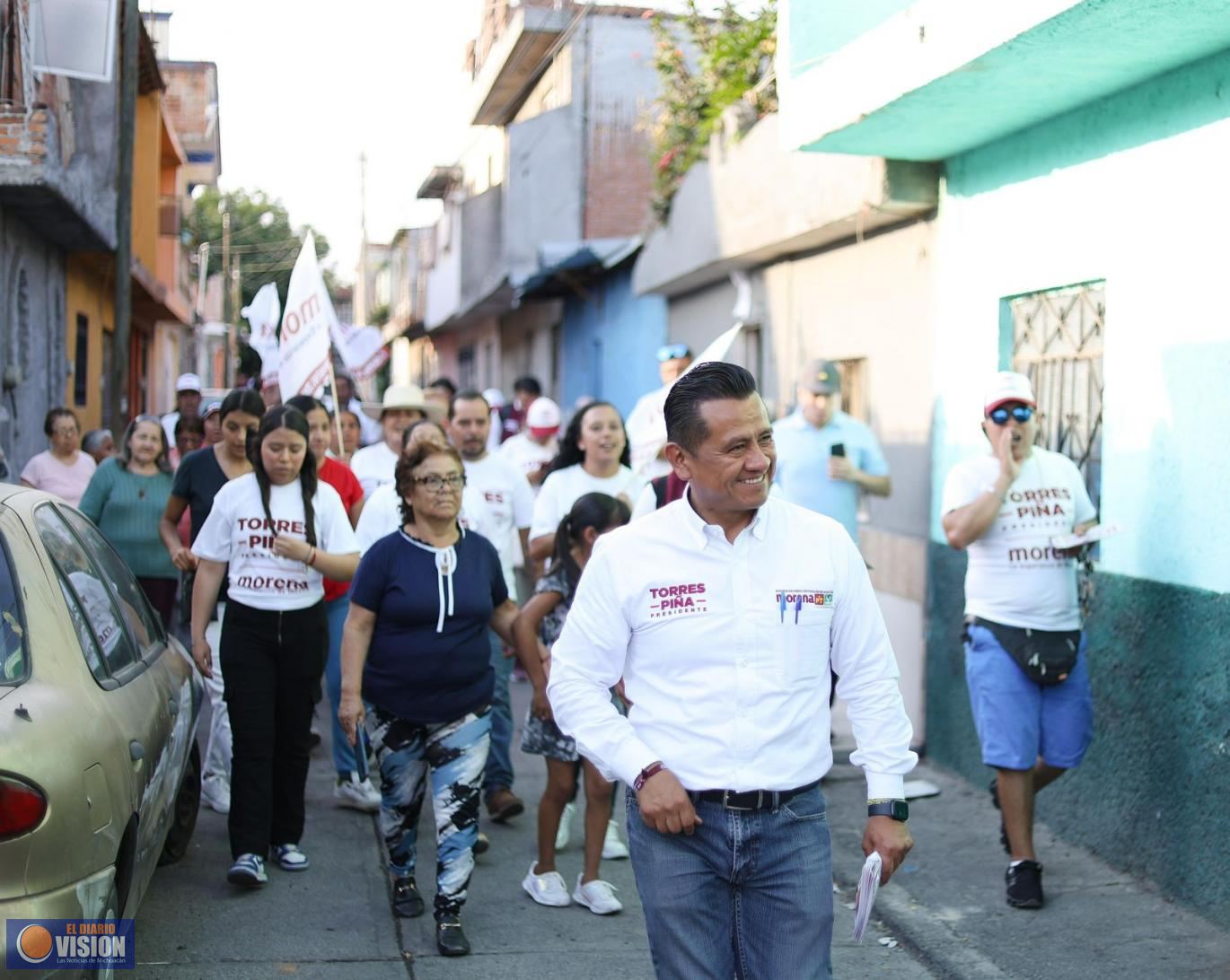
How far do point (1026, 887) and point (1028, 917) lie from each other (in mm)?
125

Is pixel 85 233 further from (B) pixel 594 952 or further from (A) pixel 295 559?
(B) pixel 594 952

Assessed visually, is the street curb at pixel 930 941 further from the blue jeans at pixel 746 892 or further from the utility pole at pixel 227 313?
the utility pole at pixel 227 313

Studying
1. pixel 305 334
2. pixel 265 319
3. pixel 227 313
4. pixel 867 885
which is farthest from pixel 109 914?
pixel 227 313

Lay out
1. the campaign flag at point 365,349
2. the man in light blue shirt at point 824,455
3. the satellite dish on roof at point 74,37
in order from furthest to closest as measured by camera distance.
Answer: the campaign flag at point 365,349 < the satellite dish on roof at point 74,37 < the man in light blue shirt at point 824,455

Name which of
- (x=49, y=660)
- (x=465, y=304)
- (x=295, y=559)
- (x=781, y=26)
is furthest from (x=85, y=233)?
(x=465, y=304)

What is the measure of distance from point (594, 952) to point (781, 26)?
5.27 metres

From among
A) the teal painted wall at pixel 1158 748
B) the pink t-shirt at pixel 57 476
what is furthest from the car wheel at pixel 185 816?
the pink t-shirt at pixel 57 476

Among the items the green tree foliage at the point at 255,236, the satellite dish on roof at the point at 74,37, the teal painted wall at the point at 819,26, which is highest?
the green tree foliage at the point at 255,236

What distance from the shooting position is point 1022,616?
5680 mm

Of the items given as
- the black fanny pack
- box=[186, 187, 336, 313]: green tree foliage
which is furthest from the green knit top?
box=[186, 187, 336, 313]: green tree foliage

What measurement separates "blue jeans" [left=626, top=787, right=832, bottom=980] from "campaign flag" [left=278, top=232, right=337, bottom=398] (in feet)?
19.6

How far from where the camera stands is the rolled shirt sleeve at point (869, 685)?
3111 mm

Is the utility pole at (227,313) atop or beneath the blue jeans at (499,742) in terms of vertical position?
atop

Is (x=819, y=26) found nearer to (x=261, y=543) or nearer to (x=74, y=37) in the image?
(x=261, y=543)
